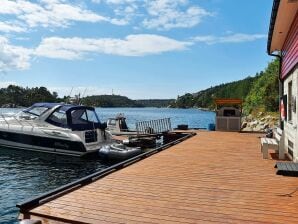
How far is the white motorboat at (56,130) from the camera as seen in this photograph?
1811 cm

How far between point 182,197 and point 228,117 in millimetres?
15791

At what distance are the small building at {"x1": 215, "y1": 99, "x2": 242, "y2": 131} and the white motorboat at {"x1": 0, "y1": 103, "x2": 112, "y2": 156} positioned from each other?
262 inches

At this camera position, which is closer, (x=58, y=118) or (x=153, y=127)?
(x=58, y=118)

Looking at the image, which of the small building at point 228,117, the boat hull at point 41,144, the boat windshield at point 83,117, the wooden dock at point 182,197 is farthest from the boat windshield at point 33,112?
the wooden dock at point 182,197

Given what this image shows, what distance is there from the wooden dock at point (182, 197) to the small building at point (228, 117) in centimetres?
1176

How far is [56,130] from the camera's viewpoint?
61.0ft

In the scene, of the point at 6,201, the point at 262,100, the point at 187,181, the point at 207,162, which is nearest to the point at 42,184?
the point at 6,201

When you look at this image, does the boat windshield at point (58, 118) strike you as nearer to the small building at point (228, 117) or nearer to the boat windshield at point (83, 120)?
the boat windshield at point (83, 120)

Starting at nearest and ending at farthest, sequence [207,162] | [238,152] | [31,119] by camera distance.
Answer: [207,162], [238,152], [31,119]

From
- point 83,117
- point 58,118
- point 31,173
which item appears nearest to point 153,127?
point 83,117

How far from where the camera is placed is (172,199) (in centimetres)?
588

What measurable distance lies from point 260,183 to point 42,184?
26.0ft

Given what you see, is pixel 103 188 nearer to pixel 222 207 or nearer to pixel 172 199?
pixel 172 199

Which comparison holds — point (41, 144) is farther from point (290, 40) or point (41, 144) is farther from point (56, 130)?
point (290, 40)
